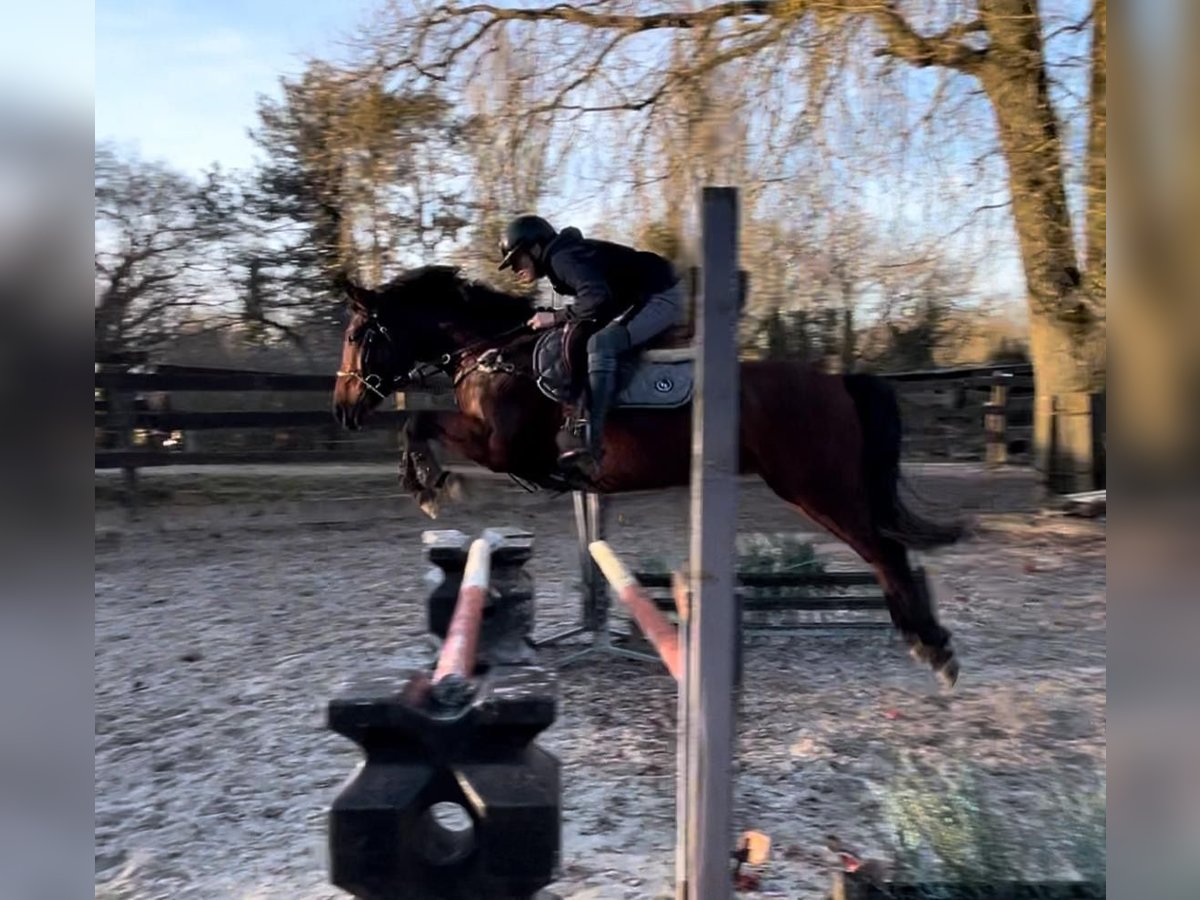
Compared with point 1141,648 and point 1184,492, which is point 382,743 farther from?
point 1184,492

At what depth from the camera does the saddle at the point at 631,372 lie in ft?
11.7

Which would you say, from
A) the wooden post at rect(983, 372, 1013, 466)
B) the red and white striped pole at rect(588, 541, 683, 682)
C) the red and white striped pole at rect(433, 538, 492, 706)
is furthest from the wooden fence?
the red and white striped pole at rect(588, 541, 683, 682)

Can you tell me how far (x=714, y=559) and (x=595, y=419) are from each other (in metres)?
1.88

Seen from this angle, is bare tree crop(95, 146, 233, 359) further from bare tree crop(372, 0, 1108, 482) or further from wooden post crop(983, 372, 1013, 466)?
wooden post crop(983, 372, 1013, 466)

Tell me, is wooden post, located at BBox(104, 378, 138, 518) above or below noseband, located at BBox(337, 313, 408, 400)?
below

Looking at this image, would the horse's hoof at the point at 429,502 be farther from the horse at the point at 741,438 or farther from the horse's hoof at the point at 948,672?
the horse's hoof at the point at 948,672

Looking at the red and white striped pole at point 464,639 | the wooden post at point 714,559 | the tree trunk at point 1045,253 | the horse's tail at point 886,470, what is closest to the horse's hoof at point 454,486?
the red and white striped pole at point 464,639

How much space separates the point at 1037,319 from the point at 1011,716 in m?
3.60

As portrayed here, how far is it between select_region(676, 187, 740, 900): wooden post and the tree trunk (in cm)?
404

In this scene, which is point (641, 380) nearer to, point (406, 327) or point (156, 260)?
point (406, 327)

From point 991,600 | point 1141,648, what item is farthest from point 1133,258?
point 991,600

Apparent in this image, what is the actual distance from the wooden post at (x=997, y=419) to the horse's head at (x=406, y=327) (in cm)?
424

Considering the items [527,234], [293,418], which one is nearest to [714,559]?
[527,234]

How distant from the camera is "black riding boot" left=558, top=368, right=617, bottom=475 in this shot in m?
3.48
